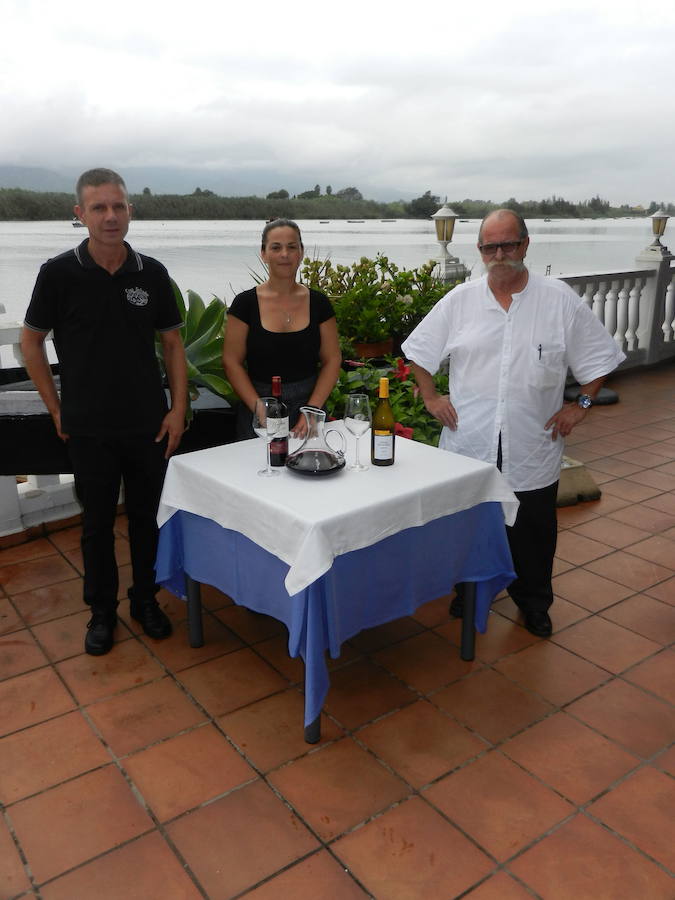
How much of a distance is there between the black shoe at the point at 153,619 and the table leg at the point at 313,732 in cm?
85

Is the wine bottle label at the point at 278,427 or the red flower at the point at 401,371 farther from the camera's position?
the red flower at the point at 401,371

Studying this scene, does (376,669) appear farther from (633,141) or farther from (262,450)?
(633,141)

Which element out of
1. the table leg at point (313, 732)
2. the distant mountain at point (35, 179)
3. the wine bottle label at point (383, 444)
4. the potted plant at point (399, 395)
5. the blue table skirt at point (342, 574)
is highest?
the distant mountain at point (35, 179)

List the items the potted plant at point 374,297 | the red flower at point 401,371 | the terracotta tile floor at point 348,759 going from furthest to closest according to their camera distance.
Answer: the potted plant at point 374,297 < the red flower at point 401,371 < the terracotta tile floor at point 348,759

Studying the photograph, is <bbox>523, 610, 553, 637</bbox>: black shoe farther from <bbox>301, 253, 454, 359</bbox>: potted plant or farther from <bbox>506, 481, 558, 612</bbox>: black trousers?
<bbox>301, 253, 454, 359</bbox>: potted plant

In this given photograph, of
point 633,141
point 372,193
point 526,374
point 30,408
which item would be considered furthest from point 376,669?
point 633,141

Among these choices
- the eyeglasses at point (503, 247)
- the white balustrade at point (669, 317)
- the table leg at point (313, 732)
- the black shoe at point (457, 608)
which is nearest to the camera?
the table leg at point (313, 732)

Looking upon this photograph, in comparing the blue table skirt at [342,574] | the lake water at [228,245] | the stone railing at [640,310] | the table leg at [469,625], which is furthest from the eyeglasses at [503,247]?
the stone railing at [640,310]

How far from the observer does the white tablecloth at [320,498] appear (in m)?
1.93

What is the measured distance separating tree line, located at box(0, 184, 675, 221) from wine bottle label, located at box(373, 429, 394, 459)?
91 cm

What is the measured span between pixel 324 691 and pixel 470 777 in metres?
0.49

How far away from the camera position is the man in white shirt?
250 cm

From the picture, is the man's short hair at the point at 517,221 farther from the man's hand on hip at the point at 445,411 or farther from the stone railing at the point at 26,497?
the stone railing at the point at 26,497

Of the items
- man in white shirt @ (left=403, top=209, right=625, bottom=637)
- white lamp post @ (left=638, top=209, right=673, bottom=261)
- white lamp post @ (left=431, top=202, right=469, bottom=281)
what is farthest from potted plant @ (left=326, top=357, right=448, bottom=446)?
white lamp post @ (left=638, top=209, right=673, bottom=261)
